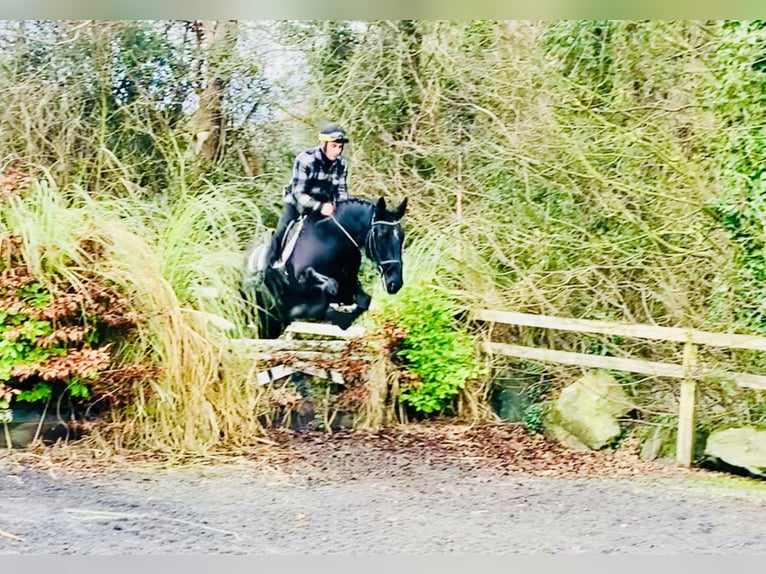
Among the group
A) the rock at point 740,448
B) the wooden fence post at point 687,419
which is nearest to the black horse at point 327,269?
the wooden fence post at point 687,419

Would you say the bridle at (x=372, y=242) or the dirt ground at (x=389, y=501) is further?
the bridle at (x=372, y=242)

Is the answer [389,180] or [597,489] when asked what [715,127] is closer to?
[389,180]

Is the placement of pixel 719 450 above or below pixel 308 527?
above

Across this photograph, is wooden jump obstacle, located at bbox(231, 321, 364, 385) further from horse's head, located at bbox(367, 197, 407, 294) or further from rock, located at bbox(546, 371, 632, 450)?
rock, located at bbox(546, 371, 632, 450)

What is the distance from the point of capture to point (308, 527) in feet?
12.5

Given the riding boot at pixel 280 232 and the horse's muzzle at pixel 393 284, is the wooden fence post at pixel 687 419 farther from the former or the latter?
the riding boot at pixel 280 232

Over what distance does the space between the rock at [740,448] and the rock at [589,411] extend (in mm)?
457

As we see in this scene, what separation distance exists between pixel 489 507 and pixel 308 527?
86cm

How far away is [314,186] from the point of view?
13.2 feet

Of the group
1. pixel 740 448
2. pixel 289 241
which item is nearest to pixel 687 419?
pixel 740 448

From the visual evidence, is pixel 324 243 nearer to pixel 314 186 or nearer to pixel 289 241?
pixel 289 241

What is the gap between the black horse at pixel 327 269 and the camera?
4.00 meters

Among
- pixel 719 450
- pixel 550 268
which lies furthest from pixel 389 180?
pixel 719 450

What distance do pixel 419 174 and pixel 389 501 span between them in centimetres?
159
